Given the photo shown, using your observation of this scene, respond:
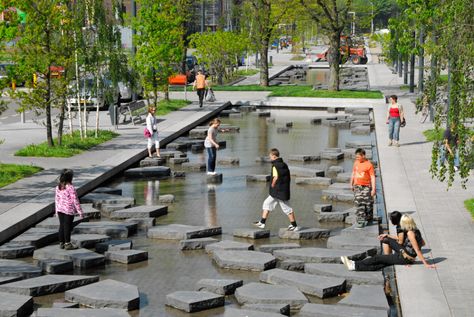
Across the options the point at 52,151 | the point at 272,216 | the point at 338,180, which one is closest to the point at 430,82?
the point at 272,216

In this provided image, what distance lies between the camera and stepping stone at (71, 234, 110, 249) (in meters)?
17.0

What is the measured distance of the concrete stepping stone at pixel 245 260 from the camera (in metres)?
15.5

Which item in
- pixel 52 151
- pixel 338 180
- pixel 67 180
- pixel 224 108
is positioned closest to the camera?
pixel 67 180

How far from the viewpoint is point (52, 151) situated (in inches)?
1061

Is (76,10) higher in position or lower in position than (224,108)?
higher

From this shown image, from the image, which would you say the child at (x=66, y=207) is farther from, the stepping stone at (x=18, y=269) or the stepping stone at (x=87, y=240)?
the stepping stone at (x=18, y=269)

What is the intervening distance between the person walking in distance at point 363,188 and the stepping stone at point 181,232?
2735 mm

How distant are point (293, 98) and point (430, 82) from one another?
88.2 ft

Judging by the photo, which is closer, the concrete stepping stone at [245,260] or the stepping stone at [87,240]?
the concrete stepping stone at [245,260]

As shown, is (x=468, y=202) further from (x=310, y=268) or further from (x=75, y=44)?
(x=75, y=44)

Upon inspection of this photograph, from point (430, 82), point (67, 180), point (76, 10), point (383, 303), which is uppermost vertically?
point (76, 10)

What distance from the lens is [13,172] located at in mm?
23359

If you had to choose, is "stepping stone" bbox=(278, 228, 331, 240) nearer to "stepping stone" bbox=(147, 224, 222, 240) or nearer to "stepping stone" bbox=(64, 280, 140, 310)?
"stepping stone" bbox=(147, 224, 222, 240)

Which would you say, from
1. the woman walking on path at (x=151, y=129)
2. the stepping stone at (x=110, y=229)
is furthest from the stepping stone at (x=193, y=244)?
the woman walking on path at (x=151, y=129)
